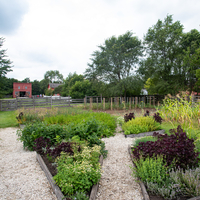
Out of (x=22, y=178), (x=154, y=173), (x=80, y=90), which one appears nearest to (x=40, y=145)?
(x=22, y=178)

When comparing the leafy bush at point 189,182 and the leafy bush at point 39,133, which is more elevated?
the leafy bush at point 39,133

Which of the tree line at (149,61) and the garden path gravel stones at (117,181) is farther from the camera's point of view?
the tree line at (149,61)

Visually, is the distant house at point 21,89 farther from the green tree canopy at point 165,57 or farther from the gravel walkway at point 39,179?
the gravel walkway at point 39,179

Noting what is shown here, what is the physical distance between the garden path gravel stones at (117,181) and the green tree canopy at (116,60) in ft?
46.1

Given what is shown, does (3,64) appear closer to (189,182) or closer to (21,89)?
(189,182)

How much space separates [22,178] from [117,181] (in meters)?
1.79

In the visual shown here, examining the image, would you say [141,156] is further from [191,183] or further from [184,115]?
[184,115]

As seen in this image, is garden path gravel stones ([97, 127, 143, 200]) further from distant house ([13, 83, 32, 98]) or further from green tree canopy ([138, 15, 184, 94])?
distant house ([13, 83, 32, 98])

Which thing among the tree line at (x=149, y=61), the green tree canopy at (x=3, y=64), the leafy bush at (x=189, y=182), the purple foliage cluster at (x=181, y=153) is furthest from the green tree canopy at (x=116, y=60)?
the leafy bush at (x=189, y=182)

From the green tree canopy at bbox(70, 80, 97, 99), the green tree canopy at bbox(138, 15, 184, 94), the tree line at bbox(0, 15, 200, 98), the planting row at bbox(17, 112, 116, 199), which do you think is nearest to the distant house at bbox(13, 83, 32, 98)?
the green tree canopy at bbox(70, 80, 97, 99)

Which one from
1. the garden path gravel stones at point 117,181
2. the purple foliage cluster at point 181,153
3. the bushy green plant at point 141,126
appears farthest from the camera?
the bushy green plant at point 141,126

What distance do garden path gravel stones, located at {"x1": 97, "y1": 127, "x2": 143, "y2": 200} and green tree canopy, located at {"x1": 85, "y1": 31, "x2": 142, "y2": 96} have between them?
14.0m

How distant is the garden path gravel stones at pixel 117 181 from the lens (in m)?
2.20

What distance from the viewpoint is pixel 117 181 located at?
8.38 ft
